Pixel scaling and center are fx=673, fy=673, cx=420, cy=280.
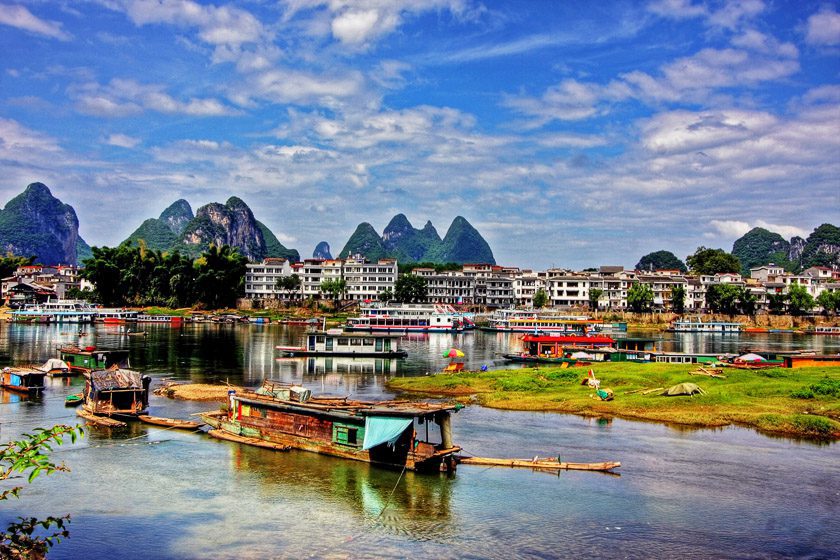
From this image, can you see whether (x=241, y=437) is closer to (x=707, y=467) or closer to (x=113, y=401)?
(x=113, y=401)

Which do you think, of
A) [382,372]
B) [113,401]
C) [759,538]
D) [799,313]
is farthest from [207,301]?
[759,538]

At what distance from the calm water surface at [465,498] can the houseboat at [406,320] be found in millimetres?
78301

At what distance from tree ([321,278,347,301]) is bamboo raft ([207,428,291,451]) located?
120492 millimetres

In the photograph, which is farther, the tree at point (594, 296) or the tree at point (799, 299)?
the tree at point (594, 296)

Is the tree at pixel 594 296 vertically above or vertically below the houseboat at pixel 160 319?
above

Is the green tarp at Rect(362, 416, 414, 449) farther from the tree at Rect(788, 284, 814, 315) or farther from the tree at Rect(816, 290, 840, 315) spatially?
the tree at Rect(816, 290, 840, 315)

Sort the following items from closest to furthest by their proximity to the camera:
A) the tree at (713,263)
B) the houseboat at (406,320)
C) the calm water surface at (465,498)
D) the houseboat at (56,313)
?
the calm water surface at (465,498), the houseboat at (406,320), the houseboat at (56,313), the tree at (713,263)

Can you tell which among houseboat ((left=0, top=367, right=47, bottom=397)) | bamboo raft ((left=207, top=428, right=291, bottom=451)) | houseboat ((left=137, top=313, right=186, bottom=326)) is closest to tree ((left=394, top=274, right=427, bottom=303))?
houseboat ((left=137, top=313, right=186, bottom=326))

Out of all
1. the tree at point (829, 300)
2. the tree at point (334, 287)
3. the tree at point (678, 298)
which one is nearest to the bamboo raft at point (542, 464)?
the tree at point (334, 287)

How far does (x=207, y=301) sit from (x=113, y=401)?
393 ft

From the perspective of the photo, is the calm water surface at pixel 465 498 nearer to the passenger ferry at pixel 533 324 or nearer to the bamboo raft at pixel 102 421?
the bamboo raft at pixel 102 421

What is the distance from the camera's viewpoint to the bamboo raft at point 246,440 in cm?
2950

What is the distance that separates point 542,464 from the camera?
27484 millimetres

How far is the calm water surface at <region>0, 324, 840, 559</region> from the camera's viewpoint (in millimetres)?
20250
